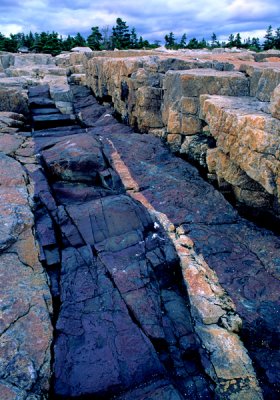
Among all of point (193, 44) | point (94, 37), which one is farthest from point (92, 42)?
point (193, 44)

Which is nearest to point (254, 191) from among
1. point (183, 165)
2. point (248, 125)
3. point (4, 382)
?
point (248, 125)

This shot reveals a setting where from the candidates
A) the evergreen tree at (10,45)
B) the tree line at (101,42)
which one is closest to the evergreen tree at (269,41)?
the tree line at (101,42)

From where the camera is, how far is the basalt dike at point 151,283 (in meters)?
2.89

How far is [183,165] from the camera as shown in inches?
230

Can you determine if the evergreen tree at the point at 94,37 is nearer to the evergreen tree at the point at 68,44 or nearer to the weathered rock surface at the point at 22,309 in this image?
the evergreen tree at the point at 68,44

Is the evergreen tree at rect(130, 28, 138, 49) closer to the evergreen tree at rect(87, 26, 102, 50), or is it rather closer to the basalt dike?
the evergreen tree at rect(87, 26, 102, 50)

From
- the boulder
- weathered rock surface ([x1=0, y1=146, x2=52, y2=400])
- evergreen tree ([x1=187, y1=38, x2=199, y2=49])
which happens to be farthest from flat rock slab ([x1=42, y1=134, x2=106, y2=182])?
evergreen tree ([x1=187, y1=38, x2=199, y2=49])

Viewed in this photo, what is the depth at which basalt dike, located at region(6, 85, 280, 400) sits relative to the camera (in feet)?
9.49

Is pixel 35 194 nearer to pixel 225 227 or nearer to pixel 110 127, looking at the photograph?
pixel 225 227

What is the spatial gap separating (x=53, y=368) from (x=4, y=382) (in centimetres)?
44

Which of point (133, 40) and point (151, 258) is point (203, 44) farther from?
point (151, 258)

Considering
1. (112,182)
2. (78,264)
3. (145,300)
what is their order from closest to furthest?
(145,300)
(78,264)
(112,182)

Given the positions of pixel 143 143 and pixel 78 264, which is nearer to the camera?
pixel 78 264

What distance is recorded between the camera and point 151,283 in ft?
12.1
